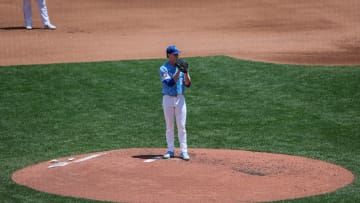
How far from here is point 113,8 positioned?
29.5 m

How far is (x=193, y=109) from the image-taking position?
64.8 feet

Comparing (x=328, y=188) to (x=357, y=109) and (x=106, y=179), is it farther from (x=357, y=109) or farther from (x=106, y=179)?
(x=357, y=109)

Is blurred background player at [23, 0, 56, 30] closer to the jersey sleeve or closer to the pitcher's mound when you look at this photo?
the pitcher's mound

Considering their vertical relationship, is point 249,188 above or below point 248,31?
below

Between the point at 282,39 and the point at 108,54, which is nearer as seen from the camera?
the point at 108,54

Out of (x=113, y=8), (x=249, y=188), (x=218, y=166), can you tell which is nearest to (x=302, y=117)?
(x=218, y=166)

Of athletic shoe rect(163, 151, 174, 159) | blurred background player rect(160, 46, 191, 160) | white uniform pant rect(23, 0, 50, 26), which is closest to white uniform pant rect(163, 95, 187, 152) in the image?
blurred background player rect(160, 46, 191, 160)

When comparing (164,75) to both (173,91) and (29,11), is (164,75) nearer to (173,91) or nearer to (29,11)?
(173,91)

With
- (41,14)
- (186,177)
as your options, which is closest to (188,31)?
(41,14)

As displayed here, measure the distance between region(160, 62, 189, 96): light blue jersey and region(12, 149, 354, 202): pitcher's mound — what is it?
3.59 feet

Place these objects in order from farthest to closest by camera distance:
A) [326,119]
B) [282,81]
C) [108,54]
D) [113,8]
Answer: [113,8] < [108,54] < [282,81] < [326,119]

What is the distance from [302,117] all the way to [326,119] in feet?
1.61

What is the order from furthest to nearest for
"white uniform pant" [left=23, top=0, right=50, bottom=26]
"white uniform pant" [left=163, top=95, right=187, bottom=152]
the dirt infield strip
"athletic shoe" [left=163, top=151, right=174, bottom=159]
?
"white uniform pant" [left=23, top=0, right=50, bottom=26] → the dirt infield strip → "athletic shoe" [left=163, top=151, right=174, bottom=159] → "white uniform pant" [left=163, top=95, right=187, bottom=152]

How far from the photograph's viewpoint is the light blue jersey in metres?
14.4
